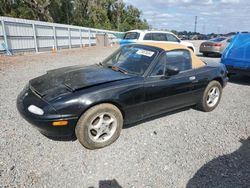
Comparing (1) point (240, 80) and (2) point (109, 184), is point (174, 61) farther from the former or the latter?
(1) point (240, 80)

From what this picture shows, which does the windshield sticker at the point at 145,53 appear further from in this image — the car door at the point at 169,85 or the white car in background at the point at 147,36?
the white car in background at the point at 147,36

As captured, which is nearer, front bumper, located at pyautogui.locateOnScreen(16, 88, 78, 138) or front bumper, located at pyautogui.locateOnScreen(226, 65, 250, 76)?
front bumper, located at pyautogui.locateOnScreen(16, 88, 78, 138)

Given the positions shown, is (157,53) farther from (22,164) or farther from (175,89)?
(22,164)

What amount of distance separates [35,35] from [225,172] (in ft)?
50.8

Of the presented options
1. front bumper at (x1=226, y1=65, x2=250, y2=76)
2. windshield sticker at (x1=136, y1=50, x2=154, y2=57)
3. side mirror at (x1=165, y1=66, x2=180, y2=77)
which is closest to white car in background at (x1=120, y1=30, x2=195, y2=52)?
front bumper at (x1=226, y1=65, x2=250, y2=76)

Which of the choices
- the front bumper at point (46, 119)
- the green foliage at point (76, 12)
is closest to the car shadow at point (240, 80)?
the front bumper at point (46, 119)

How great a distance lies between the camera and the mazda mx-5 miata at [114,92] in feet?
9.32

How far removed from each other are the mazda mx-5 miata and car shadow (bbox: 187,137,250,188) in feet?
4.21

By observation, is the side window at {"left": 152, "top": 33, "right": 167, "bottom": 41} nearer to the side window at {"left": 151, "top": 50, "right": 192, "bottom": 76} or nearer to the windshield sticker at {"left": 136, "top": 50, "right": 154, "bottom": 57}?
the side window at {"left": 151, "top": 50, "right": 192, "bottom": 76}

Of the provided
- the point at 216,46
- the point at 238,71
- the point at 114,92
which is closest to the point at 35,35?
the point at 216,46

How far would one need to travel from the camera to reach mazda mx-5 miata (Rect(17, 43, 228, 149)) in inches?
112

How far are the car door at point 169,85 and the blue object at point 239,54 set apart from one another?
11.5 feet

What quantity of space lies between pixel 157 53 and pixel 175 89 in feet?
2.48

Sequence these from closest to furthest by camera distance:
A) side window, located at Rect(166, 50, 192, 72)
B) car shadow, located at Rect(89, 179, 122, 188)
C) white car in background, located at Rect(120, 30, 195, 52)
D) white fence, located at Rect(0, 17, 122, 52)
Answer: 1. car shadow, located at Rect(89, 179, 122, 188)
2. side window, located at Rect(166, 50, 192, 72)
3. white car in background, located at Rect(120, 30, 195, 52)
4. white fence, located at Rect(0, 17, 122, 52)
